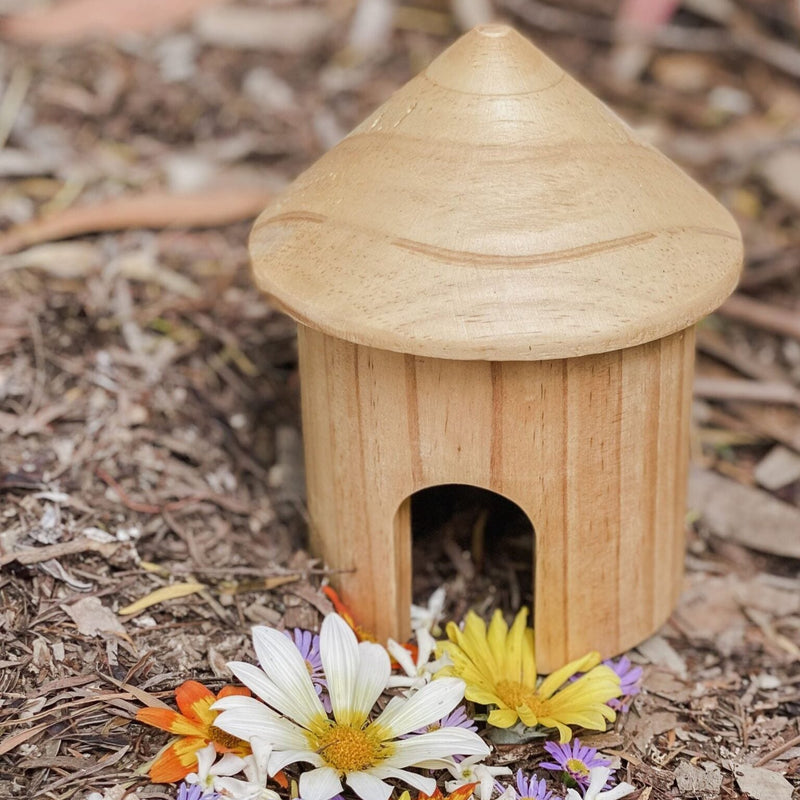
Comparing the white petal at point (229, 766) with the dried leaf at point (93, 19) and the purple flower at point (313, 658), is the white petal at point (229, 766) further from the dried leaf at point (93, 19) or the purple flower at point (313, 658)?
the dried leaf at point (93, 19)

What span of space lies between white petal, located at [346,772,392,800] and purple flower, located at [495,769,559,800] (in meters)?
0.24

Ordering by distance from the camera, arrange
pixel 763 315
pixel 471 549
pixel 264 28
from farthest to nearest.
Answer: pixel 264 28 → pixel 763 315 → pixel 471 549

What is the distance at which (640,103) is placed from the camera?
14.9 feet

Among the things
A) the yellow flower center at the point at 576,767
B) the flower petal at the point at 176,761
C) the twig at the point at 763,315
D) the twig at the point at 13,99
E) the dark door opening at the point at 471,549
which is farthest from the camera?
the twig at the point at 13,99

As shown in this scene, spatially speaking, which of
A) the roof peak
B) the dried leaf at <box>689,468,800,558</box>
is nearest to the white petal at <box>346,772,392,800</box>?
the roof peak

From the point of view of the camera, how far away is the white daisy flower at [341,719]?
1.98 meters

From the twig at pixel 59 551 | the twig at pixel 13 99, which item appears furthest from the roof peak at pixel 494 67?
the twig at pixel 13 99

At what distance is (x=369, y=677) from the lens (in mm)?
2166

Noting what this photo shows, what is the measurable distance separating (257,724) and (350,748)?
16 centimetres

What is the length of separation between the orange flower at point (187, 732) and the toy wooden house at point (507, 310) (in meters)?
0.45

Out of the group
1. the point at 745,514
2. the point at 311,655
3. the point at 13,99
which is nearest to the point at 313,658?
the point at 311,655

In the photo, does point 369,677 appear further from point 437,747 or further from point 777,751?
point 777,751

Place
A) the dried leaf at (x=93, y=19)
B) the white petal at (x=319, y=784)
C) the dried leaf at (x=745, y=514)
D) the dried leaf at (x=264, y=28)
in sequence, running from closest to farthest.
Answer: the white petal at (x=319, y=784) → the dried leaf at (x=745, y=514) → the dried leaf at (x=93, y=19) → the dried leaf at (x=264, y=28)

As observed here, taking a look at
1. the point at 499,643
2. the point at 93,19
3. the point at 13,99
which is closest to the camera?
the point at 499,643
